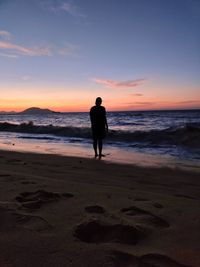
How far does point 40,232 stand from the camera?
2.45 metres

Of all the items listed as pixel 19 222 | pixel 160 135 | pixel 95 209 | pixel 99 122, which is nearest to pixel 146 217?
pixel 95 209

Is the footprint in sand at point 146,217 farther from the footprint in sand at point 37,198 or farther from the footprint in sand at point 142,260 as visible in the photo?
the footprint in sand at point 37,198

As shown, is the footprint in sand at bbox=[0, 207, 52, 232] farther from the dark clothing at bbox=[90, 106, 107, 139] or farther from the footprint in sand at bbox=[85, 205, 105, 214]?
the dark clothing at bbox=[90, 106, 107, 139]

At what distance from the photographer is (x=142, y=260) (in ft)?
6.61

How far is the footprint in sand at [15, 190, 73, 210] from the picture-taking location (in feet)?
10.5

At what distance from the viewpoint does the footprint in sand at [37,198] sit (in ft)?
10.5

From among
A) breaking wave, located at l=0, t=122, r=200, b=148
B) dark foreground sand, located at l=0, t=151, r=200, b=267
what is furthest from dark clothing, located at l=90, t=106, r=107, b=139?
dark foreground sand, located at l=0, t=151, r=200, b=267

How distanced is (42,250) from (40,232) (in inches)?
12.7

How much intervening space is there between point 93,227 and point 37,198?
1097mm

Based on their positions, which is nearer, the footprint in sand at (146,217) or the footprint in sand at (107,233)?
the footprint in sand at (107,233)

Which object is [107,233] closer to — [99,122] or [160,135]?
[99,122]

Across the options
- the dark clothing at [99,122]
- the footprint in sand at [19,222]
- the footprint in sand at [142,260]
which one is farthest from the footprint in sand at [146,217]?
the dark clothing at [99,122]

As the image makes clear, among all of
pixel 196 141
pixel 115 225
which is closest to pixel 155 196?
pixel 115 225

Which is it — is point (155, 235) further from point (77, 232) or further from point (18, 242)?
point (18, 242)
